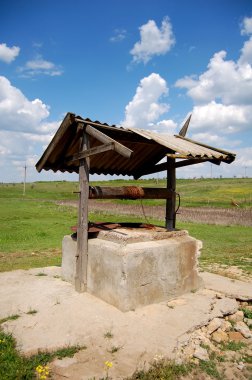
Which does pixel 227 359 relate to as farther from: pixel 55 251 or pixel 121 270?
pixel 55 251

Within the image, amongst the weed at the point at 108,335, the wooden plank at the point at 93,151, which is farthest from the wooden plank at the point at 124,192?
the weed at the point at 108,335

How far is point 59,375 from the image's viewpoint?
3.91 metres

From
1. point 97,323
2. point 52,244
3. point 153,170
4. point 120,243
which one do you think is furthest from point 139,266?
point 52,244

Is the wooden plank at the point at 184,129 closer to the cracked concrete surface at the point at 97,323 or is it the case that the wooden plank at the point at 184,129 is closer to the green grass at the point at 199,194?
the cracked concrete surface at the point at 97,323

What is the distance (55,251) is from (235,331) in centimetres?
911

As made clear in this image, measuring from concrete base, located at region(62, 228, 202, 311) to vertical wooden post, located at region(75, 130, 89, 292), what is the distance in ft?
0.37

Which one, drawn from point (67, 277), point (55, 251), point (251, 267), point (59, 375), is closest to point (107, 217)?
point (55, 251)

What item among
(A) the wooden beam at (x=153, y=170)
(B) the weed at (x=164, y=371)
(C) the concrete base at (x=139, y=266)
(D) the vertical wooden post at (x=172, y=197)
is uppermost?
(A) the wooden beam at (x=153, y=170)

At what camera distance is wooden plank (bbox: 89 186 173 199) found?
668 cm

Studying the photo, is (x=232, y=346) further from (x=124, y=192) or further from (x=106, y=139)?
(x=106, y=139)

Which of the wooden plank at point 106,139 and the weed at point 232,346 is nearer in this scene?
the weed at point 232,346

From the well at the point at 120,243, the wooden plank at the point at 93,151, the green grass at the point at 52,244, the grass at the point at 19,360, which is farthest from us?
the green grass at the point at 52,244

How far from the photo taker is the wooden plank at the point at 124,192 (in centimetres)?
668

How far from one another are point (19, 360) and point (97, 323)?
141 centimetres
